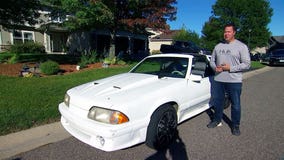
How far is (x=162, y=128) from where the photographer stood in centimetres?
341

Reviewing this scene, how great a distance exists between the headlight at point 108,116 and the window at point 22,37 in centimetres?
2269

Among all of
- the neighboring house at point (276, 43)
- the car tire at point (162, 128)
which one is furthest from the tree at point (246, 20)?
the car tire at point (162, 128)

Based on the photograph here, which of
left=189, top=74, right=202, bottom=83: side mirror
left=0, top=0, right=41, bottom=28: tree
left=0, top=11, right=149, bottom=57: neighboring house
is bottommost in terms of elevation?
left=189, top=74, right=202, bottom=83: side mirror

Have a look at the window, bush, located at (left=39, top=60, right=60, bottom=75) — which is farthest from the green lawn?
the window

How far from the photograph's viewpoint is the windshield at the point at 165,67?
4.30 metres

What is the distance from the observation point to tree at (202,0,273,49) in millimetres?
34969

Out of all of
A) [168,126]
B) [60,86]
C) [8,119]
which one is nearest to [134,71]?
[168,126]

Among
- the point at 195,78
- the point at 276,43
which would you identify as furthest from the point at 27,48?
the point at 276,43

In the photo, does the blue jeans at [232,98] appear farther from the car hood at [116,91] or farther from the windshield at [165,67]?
the car hood at [116,91]

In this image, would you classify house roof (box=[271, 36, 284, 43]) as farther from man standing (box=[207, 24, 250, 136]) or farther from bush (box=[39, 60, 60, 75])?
man standing (box=[207, 24, 250, 136])

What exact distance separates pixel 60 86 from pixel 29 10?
21.8 ft

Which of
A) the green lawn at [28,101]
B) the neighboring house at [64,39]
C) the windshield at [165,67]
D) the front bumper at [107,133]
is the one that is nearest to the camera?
the front bumper at [107,133]

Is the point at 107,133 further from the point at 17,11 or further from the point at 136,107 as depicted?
the point at 17,11

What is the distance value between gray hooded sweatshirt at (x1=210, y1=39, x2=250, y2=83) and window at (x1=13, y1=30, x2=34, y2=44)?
75.2 ft
